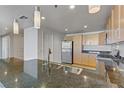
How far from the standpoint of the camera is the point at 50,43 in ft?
5.03

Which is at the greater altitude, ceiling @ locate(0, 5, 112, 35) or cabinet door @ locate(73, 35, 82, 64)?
ceiling @ locate(0, 5, 112, 35)

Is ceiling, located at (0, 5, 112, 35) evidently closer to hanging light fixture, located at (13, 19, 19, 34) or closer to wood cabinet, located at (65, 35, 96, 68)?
hanging light fixture, located at (13, 19, 19, 34)

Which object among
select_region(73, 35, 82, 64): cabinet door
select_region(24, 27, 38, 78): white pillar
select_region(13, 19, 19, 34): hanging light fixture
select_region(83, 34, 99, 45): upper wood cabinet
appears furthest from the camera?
select_region(73, 35, 82, 64): cabinet door

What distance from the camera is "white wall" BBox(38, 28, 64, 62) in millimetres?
1432

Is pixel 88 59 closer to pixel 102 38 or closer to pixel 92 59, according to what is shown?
pixel 92 59

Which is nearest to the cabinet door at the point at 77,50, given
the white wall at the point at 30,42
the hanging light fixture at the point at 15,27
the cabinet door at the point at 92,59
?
the cabinet door at the point at 92,59

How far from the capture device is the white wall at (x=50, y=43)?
143 centimetres

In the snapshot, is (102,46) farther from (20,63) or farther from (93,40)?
(20,63)

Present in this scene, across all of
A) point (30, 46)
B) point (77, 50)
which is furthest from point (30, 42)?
point (77, 50)

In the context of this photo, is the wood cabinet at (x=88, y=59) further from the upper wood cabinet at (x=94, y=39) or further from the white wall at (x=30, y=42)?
the white wall at (x=30, y=42)

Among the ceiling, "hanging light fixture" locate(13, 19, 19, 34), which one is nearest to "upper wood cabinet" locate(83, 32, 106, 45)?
the ceiling

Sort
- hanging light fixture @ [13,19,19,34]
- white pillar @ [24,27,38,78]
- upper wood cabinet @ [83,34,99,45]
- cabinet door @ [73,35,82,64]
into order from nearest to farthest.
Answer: hanging light fixture @ [13,19,19,34] → white pillar @ [24,27,38,78] → upper wood cabinet @ [83,34,99,45] → cabinet door @ [73,35,82,64]
